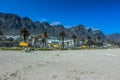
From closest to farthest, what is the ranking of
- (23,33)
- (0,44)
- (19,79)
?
(19,79), (23,33), (0,44)

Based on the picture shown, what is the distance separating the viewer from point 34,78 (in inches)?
500

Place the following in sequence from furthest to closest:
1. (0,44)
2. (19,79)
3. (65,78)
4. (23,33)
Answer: (0,44) < (23,33) < (65,78) < (19,79)

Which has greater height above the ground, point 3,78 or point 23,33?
point 23,33

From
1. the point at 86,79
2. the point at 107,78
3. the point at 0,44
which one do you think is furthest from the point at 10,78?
the point at 0,44

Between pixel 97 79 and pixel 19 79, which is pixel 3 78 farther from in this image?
pixel 97 79

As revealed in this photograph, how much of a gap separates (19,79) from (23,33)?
84846mm

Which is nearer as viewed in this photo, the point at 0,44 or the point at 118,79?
the point at 118,79

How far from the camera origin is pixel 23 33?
313 feet

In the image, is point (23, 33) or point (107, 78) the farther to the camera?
point (23, 33)

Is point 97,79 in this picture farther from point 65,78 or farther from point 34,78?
point 34,78

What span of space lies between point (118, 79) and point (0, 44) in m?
106

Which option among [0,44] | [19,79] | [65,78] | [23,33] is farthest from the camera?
[0,44]

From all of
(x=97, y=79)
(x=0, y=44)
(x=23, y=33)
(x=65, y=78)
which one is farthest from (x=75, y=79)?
(x=0, y=44)

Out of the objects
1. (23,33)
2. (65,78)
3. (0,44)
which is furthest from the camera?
(0,44)
